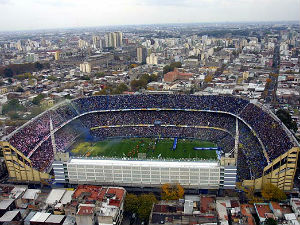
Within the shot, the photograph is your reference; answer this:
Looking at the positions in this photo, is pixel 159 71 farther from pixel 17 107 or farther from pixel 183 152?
pixel 183 152

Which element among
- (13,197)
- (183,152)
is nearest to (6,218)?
(13,197)

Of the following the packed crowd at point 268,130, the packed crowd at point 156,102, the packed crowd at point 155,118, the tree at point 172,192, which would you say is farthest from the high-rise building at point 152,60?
the tree at point 172,192

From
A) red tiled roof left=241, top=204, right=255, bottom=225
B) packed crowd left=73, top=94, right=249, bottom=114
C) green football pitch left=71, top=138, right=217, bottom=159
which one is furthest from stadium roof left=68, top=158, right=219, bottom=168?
packed crowd left=73, top=94, right=249, bottom=114

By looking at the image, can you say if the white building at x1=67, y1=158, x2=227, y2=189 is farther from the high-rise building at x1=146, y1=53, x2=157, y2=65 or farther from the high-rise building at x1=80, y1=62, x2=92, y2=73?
the high-rise building at x1=146, y1=53, x2=157, y2=65

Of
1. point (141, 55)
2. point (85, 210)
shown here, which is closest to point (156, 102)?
point (85, 210)

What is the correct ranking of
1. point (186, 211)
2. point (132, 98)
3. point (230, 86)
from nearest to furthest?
point (186, 211) → point (132, 98) → point (230, 86)

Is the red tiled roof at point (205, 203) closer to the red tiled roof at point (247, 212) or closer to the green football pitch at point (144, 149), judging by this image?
the red tiled roof at point (247, 212)

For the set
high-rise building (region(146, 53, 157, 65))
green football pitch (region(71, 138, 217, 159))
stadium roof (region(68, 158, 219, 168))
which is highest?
high-rise building (region(146, 53, 157, 65))
